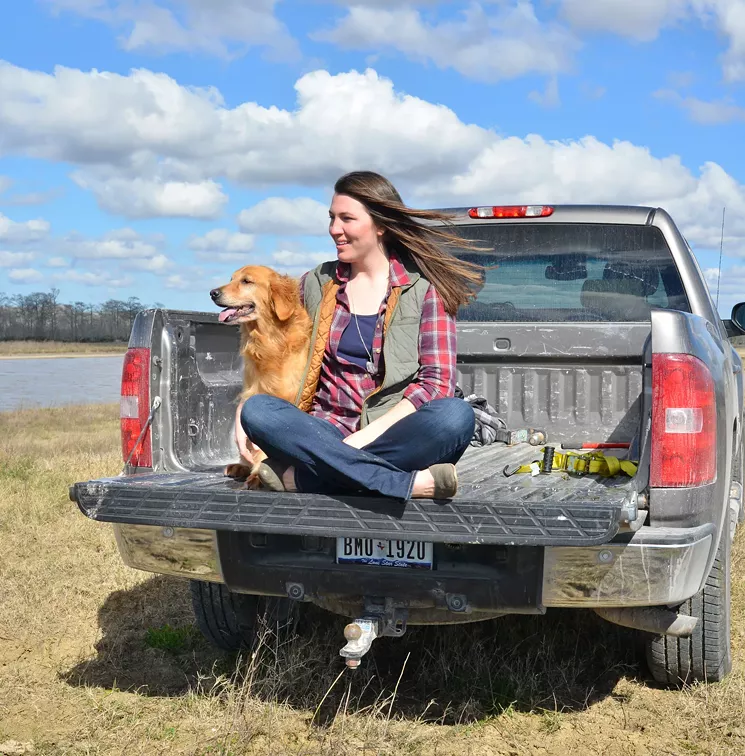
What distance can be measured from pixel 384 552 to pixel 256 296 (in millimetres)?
1302

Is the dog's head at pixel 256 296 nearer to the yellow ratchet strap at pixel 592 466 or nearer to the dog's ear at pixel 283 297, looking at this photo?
the dog's ear at pixel 283 297

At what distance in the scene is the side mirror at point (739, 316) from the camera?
509 cm

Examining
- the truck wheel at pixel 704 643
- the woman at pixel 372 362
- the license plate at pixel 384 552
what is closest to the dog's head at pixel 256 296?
the woman at pixel 372 362

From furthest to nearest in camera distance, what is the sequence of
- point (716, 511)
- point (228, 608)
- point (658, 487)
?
1. point (228, 608)
2. point (716, 511)
3. point (658, 487)

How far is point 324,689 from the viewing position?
3715 millimetres

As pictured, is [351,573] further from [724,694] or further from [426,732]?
[724,694]

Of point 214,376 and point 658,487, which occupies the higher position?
point 214,376

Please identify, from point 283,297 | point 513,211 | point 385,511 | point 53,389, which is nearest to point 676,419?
point 385,511

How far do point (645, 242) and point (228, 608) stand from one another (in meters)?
2.60

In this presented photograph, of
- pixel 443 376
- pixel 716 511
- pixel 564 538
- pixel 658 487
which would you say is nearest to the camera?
pixel 564 538

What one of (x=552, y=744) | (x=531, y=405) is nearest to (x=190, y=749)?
(x=552, y=744)

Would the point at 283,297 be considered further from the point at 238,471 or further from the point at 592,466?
the point at 592,466

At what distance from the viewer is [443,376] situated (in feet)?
11.3

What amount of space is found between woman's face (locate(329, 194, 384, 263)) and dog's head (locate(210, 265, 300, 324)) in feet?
1.03
